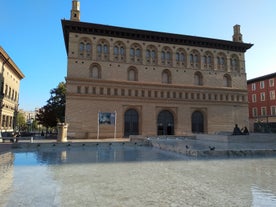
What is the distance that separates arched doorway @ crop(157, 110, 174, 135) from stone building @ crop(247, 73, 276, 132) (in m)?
20.1

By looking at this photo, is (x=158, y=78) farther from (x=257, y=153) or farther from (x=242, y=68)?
(x=257, y=153)

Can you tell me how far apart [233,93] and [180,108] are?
12.5m

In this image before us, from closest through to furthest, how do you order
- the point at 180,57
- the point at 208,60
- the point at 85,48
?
the point at 85,48 → the point at 180,57 → the point at 208,60

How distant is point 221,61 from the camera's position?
48.4 m

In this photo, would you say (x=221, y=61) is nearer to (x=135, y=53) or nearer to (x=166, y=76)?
(x=166, y=76)

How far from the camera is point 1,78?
39.8 metres

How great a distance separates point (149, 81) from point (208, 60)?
45.9ft

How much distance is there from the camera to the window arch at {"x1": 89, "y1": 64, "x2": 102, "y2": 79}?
133 feet

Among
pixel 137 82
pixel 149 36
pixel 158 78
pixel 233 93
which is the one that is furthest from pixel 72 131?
pixel 233 93

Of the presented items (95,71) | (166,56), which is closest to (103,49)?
(95,71)

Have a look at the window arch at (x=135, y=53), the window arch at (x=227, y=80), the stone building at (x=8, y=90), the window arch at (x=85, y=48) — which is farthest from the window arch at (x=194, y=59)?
the stone building at (x=8, y=90)

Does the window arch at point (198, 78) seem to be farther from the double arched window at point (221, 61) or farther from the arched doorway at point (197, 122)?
the arched doorway at point (197, 122)

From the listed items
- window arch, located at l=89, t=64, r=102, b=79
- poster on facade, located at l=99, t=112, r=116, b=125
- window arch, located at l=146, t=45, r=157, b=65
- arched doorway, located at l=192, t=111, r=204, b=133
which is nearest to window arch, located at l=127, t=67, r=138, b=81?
window arch, located at l=146, t=45, r=157, b=65

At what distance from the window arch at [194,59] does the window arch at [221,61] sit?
15.4ft
